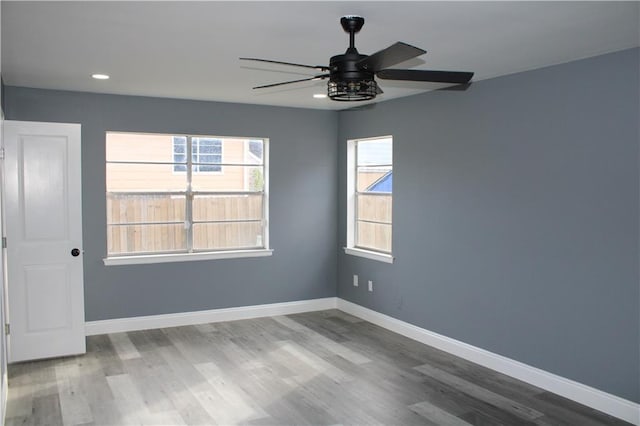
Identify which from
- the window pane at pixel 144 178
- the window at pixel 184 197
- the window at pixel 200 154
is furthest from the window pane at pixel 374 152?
the window pane at pixel 144 178

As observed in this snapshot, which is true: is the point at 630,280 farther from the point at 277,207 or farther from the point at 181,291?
the point at 181,291

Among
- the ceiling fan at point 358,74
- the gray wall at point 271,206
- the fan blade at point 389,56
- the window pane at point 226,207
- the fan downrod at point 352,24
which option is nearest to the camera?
the fan blade at point 389,56

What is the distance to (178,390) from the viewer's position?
4.11 m

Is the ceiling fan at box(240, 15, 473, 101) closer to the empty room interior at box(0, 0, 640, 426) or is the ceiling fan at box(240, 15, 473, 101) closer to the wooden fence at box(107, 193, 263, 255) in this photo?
the empty room interior at box(0, 0, 640, 426)

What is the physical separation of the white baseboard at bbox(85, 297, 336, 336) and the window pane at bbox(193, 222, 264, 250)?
69 centimetres

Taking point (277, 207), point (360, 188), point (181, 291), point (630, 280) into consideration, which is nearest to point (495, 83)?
point (630, 280)

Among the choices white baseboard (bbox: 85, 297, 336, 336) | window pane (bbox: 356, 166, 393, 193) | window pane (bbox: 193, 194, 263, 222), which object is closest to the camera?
white baseboard (bbox: 85, 297, 336, 336)

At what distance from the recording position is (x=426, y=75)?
2920mm

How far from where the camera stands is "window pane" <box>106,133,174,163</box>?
5.62 metres

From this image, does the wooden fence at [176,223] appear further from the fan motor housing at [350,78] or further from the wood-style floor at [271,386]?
the fan motor housing at [350,78]

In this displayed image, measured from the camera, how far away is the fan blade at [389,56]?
2.35 metres

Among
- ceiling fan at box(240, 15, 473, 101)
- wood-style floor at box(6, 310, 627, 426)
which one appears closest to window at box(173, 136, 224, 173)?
wood-style floor at box(6, 310, 627, 426)

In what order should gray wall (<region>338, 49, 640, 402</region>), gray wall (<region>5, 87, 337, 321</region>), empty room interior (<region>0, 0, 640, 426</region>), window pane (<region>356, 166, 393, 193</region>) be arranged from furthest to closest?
window pane (<region>356, 166, 393, 193</region>)
gray wall (<region>5, 87, 337, 321</region>)
gray wall (<region>338, 49, 640, 402</region>)
empty room interior (<region>0, 0, 640, 426</region>)

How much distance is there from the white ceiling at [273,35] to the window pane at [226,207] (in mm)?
1747
